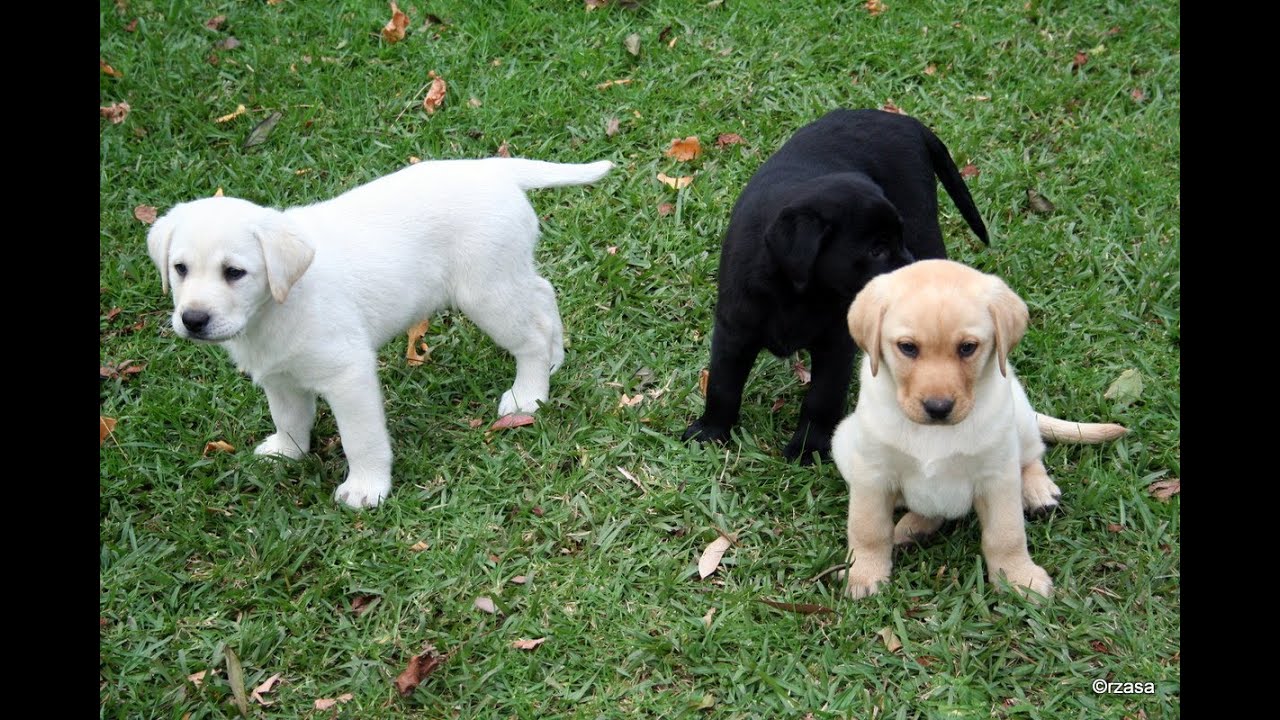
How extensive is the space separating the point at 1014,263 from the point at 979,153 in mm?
1006

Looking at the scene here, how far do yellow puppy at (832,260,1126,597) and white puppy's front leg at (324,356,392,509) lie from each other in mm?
1757

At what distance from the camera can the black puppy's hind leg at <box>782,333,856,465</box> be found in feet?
13.9

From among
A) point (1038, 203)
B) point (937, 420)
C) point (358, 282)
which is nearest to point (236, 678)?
point (358, 282)

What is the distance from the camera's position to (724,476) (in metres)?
4.38

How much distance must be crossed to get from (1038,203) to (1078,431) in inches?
75.5

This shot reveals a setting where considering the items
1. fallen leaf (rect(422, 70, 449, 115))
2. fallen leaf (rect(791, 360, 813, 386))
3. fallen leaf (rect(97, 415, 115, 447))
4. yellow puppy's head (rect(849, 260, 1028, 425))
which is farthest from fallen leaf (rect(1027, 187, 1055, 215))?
fallen leaf (rect(97, 415, 115, 447))

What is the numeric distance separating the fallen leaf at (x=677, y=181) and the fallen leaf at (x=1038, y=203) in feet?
5.88

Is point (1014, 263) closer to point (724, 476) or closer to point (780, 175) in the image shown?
point (780, 175)

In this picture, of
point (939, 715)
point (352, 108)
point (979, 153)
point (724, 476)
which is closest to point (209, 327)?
point (724, 476)

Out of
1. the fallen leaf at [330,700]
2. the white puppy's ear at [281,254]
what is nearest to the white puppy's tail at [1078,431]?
the fallen leaf at [330,700]

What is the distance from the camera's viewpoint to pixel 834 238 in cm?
400

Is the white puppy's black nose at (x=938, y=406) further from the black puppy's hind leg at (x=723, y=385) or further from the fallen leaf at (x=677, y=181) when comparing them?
the fallen leaf at (x=677, y=181)

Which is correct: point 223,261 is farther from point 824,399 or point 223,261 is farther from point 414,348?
point 824,399

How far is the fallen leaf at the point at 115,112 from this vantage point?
6.79 metres
